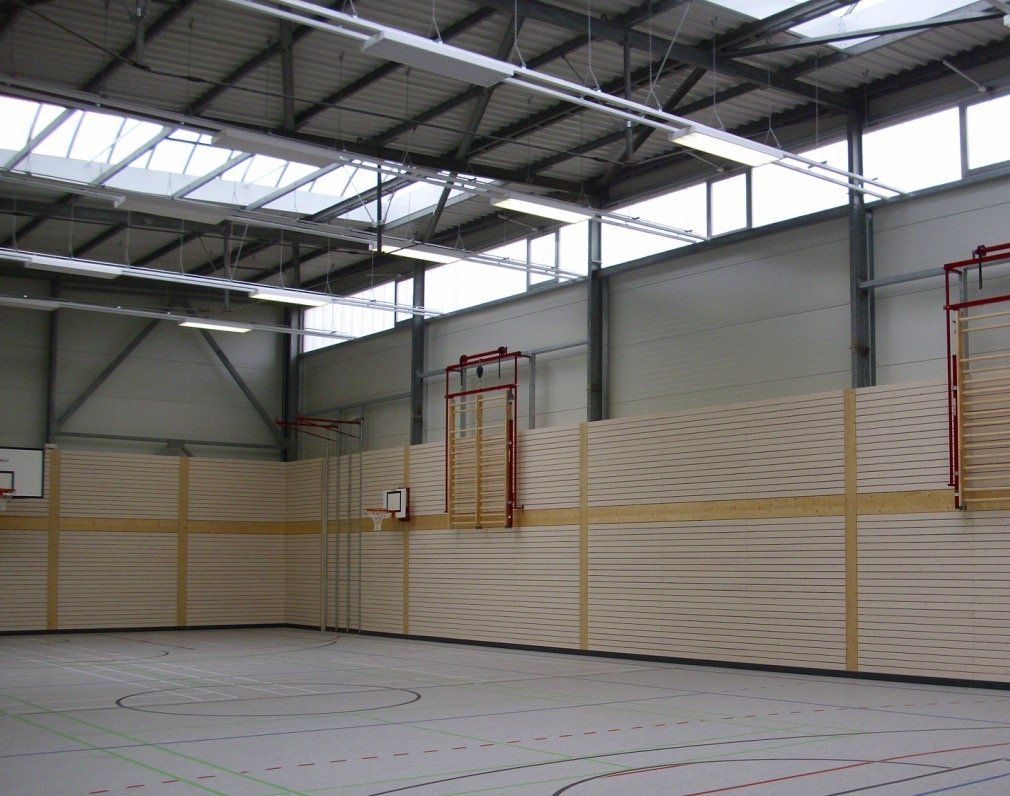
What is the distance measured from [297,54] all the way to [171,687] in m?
10.0

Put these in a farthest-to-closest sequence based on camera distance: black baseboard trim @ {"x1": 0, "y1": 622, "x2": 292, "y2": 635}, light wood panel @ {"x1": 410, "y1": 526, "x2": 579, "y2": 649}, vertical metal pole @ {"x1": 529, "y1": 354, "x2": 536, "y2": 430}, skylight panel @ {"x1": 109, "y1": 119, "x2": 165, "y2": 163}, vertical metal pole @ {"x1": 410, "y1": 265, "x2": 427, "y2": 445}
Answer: vertical metal pole @ {"x1": 410, "y1": 265, "x2": 427, "y2": 445} < black baseboard trim @ {"x1": 0, "y1": 622, "x2": 292, "y2": 635} < vertical metal pole @ {"x1": 529, "y1": 354, "x2": 536, "y2": 430} < light wood panel @ {"x1": 410, "y1": 526, "x2": 579, "y2": 649} < skylight panel @ {"x1": 109, "y1": 119, "x2": 165, "y2": 163}

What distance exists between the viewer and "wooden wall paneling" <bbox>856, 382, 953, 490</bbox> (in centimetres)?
1648

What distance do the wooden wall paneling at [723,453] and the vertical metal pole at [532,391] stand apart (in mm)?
3331

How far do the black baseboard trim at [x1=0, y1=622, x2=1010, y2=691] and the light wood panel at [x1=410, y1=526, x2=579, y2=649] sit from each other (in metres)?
0.14

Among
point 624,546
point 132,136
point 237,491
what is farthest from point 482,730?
point 237,491

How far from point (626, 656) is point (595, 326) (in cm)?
697

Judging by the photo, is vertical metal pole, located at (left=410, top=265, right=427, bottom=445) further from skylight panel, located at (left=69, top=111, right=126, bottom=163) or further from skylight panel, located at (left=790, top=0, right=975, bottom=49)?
skylight panel, located at (left=790, top=0, right=975, bottom=49)

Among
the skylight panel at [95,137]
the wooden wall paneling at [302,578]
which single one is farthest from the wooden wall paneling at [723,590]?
the skylight panel at [95,137]

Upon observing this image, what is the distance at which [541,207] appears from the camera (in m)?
19.0

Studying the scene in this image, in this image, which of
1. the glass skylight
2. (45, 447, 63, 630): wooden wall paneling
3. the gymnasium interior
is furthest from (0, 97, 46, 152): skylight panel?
the glass skylight

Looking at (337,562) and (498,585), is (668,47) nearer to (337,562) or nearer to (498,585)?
(498,585)

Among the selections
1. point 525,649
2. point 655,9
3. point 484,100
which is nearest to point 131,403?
point 525,649

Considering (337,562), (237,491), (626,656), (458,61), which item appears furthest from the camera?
(237,491)

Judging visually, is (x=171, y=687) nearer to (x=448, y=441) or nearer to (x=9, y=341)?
(x=448, y=441)
